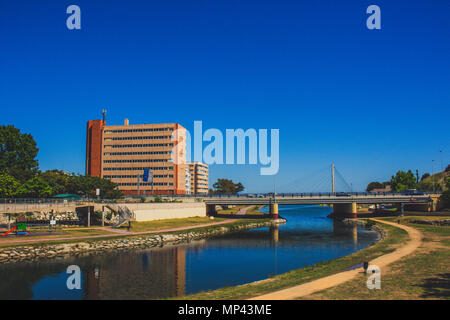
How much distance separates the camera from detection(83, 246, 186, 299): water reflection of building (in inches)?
1089

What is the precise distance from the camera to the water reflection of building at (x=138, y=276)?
2767 cm

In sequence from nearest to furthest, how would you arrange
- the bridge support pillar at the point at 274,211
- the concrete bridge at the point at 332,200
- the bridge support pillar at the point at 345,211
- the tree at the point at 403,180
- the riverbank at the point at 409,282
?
the riverbank at the point at 409,282 → the concrete bridge at the point at 332,200 → the bridge support pillar at the point at 345,211 → the bridge support pillar at the point at 274,211 → the tree at the point at 403,180

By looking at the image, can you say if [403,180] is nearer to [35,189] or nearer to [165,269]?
[165,269]

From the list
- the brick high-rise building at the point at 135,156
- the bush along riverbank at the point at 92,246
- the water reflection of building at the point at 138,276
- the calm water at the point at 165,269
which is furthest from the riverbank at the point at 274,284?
the brick high-rise building at the point at 135,156

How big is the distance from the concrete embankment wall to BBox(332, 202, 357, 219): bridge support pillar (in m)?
46.0

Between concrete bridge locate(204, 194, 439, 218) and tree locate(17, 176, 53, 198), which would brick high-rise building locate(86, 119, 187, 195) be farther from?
tree locate(17, 176, 53, 198)

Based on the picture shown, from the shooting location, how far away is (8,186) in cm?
7750

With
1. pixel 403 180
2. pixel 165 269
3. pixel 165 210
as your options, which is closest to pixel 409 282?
pixel 165 269

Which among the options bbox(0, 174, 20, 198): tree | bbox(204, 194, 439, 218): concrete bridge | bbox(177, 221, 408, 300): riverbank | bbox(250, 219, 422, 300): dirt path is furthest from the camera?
bbox(204, 194, 439, 218): concrete bridge

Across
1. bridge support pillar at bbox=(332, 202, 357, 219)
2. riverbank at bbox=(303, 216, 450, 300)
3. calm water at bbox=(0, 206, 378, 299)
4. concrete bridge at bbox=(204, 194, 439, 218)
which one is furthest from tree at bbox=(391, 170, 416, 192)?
riverbank at bbox=(303, 216, 450, 300)

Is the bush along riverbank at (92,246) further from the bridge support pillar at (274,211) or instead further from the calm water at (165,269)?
the bridge support pillar at (274,211)

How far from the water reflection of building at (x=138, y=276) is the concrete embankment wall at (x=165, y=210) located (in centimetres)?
2770
